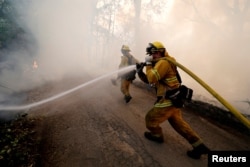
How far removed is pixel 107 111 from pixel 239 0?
581 inches

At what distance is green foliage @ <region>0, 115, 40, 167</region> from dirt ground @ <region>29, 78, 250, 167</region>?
23 centimetres

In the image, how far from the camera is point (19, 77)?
1200 centimetres

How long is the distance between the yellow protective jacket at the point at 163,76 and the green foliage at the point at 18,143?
2650mm

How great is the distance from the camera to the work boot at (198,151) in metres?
4.12

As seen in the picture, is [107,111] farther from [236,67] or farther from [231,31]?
[231,31]

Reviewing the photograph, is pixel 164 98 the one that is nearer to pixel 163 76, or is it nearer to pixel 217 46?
pixel 163 76

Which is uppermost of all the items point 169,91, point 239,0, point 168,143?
point 239,0

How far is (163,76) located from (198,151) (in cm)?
162

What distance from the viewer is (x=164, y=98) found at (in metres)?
4.27

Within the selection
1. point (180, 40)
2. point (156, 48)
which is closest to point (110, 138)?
point (156, 48)

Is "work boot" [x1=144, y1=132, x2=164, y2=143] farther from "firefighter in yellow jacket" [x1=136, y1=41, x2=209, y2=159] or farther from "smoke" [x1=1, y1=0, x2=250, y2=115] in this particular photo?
"smoke" [x1=1, y1=0, x2=250, y2=115]

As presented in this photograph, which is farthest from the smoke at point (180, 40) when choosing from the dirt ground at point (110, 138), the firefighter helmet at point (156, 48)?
the firefighter helmet at point (156, 48)

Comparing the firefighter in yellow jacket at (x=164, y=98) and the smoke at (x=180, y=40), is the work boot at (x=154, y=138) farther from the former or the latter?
the smoke at (x=180, y=40)

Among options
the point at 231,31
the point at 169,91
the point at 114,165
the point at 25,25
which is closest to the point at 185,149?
the point at 169,91
